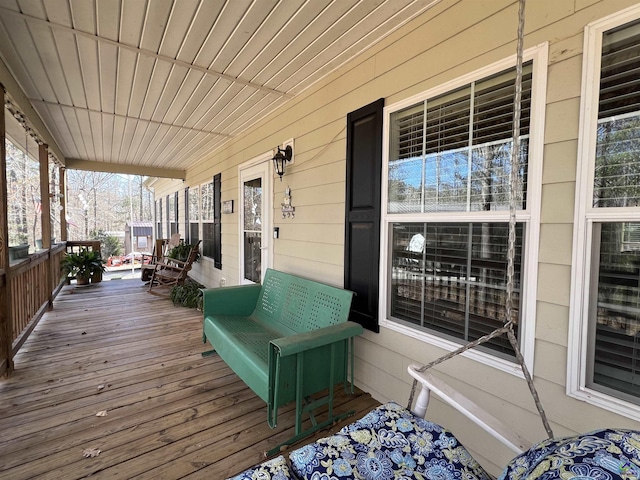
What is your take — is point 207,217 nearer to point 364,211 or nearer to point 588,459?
point 364,211

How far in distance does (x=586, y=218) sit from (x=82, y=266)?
Result: 7.76m

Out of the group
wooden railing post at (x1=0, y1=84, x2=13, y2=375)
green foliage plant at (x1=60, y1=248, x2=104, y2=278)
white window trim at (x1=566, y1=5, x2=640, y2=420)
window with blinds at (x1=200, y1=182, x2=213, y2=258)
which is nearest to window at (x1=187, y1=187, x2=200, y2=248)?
window with blinds at (x1=200, y1=182, x2=213, y2=258)

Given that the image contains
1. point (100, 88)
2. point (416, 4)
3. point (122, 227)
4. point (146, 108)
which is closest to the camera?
point (416, 4)

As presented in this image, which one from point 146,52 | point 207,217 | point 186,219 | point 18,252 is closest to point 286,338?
point 146,52

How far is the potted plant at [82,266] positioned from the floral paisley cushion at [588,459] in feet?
24.8

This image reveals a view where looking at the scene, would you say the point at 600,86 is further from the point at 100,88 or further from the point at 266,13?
the point at 100,88

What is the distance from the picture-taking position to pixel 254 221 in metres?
4.09

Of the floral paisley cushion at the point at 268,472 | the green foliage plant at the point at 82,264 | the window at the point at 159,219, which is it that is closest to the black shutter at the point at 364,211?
the floral paisley cushion at the point at 268,472

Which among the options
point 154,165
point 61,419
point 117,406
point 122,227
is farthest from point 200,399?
point 122,227

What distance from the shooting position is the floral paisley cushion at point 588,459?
0.64m

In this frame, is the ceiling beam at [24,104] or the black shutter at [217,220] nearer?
the ceiling beam at [24,104]

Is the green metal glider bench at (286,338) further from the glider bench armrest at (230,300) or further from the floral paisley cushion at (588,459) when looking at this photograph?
the floral paisley cushion at (588,459)

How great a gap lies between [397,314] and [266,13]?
87.1 inches

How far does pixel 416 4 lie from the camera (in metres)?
1.81
